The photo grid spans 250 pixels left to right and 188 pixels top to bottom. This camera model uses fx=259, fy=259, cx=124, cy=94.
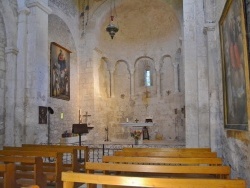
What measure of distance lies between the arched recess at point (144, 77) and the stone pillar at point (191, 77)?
738 cm

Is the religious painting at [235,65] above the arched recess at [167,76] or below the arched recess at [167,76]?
below

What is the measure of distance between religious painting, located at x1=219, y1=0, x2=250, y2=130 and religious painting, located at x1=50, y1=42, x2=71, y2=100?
28.8 ft

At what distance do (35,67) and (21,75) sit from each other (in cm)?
55

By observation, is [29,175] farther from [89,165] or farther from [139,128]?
[139,128]

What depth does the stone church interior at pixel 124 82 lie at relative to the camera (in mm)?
4129

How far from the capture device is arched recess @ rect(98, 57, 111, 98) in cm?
1566

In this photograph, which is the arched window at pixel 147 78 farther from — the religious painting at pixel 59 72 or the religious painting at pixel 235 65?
the religious painting at pixel 235 65

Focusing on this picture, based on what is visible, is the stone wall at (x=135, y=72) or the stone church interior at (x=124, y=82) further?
the stone wall at (x=135, y=72)

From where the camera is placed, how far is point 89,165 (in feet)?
9.87

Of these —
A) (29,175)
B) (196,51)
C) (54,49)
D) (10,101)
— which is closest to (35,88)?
(10,101)

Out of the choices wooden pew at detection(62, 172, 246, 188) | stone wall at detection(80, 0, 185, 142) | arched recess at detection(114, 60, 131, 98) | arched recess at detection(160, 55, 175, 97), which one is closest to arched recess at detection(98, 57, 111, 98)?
stone wall at detection(80, 0, 185, 142)

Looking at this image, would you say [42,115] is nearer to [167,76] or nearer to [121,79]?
[121,79]

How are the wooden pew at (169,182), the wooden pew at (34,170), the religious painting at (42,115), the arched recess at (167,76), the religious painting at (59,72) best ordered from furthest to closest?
the arched recess at (167,76)
the religious painting at (59,72)
the religious painting at (42,115)
the wooden pew at (34,170)
the wooden pew at (169,182)

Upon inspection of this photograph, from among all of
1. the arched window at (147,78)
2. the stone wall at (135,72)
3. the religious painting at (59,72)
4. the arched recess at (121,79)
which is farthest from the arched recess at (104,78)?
the religious painting at (59,72)
